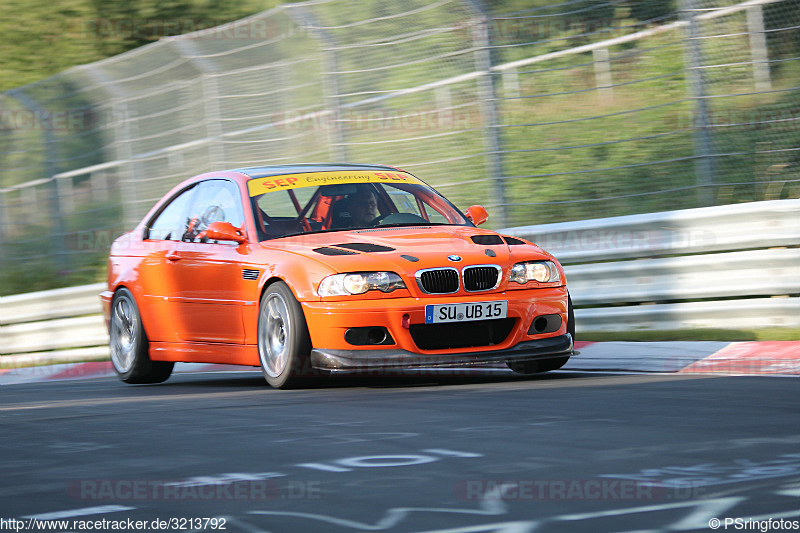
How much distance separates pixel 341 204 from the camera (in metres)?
9.27

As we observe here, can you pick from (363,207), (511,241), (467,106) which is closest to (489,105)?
(467,106)

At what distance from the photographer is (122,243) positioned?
35.5ft

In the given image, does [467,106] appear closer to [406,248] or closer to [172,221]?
[172,221]

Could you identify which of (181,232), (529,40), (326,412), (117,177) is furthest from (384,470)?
(117,177)

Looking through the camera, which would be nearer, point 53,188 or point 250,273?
point 250,273

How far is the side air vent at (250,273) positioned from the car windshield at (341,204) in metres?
0.28

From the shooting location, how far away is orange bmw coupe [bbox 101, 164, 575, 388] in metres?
7.80

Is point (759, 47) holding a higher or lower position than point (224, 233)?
higher

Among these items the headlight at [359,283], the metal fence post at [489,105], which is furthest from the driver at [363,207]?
the metal fence post at [489,105]

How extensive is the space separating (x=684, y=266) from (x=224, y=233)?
3.47m

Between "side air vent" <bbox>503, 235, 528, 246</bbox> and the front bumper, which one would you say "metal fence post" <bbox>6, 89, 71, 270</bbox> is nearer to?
"side air vent" <bbox>503, 235, 528, 246</bbox>

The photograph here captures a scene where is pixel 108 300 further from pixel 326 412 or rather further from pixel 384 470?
pixel 384 470

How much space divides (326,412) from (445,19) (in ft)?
19.3

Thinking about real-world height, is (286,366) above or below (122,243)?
below
